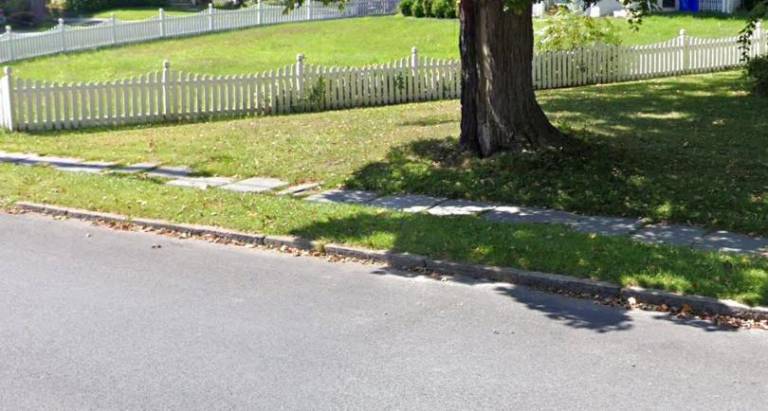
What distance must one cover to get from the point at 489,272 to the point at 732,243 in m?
2.47

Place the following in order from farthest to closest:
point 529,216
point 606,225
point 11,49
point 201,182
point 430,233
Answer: point 11,49, point 201,182, point 529,216, point 606,225, point 430,233

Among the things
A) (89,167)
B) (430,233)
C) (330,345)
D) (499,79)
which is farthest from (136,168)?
(330,345)

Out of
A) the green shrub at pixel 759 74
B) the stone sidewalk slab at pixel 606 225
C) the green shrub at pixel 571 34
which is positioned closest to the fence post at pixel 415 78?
the green shrub at pixel 571 34

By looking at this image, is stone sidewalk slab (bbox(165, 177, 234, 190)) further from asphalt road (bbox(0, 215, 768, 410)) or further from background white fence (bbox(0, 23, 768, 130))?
background white fence (bbox(0, 23, 768, 130))

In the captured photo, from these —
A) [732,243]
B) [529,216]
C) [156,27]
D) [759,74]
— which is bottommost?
[732,243]

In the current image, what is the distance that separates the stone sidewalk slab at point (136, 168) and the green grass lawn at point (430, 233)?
54 centimetres

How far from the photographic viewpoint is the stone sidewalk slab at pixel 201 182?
12836mm

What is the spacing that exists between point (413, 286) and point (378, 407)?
2.81 meters

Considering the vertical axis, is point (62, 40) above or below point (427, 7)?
below

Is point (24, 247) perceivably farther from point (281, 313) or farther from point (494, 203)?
point (494, 203)

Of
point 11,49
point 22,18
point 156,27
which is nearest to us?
point 11,49

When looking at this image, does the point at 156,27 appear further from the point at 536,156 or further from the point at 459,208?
the point at 459,208

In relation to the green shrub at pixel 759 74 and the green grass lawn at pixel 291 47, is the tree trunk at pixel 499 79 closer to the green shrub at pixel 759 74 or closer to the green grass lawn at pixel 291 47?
the green shrub at pixel 759 74

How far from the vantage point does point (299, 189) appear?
12.5 meters
